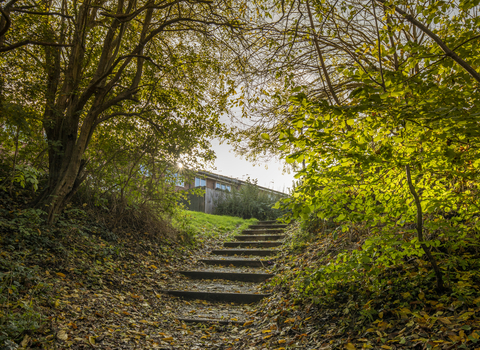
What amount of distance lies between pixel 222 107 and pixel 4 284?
502 centimetres

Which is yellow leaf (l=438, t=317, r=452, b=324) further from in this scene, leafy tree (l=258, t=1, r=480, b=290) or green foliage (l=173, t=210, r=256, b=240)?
green foliage (l=173, t=210, r=256, b=240)

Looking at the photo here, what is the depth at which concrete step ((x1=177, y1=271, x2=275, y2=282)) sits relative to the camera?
575 cm

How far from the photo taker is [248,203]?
14062mm

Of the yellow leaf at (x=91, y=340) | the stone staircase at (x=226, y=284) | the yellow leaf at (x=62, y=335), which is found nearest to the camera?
the yellow leaf at (x=62, y=335)

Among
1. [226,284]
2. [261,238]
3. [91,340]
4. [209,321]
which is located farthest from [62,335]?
[261,238]

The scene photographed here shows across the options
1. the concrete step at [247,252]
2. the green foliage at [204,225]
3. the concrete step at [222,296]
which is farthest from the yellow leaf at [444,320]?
the green foliage at [204,225]

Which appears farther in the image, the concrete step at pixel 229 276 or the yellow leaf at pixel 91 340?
the concrete step at pixel 229 276

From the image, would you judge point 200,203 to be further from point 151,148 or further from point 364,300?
point 364,300

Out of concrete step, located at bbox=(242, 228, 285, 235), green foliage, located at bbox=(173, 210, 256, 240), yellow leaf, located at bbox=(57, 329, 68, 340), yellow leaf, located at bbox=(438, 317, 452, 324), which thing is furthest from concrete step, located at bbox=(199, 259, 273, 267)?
yellow leaf, located at bbox=(57, 329, 68, 340)

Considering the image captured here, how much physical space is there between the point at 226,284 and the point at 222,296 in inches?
28.8

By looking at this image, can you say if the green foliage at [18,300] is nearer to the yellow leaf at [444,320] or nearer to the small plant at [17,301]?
the small plant at [17,301]

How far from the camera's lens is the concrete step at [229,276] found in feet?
18.9

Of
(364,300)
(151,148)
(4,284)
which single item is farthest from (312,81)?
(4,284)

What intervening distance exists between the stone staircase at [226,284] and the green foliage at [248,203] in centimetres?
535
